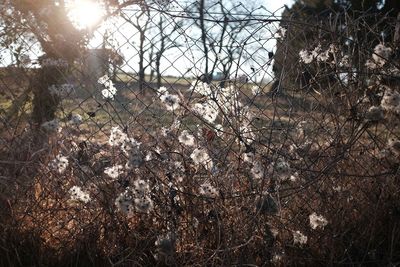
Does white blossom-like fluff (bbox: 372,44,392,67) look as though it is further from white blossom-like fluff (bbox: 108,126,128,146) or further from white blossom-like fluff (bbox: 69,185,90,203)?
white blossom-like fluff (bbox: 69,185,90,203)

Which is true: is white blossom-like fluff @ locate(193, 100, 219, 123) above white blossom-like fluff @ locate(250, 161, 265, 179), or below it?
above

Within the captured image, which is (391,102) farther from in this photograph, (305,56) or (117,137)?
(117,137)

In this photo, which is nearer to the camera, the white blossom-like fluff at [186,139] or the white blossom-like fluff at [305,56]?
the white blossom-like fluff at [186,139]

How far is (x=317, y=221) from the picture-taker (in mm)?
1967

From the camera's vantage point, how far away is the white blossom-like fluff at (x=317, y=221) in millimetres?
1950

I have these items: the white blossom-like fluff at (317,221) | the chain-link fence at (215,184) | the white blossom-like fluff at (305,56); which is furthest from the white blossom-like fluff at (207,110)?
the white blossom-like fluff at (317,221)

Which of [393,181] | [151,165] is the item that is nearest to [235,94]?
[151,165]

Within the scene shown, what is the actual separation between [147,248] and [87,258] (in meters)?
0.26

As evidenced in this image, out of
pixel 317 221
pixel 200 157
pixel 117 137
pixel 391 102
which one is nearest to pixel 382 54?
pixel 391 102

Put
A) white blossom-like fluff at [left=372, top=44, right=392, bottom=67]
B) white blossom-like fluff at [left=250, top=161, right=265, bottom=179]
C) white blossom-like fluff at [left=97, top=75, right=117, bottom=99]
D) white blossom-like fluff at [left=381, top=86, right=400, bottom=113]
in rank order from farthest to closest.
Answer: white blossom-like fluff at [left=97, top=75, right=117, bottom=99], white blossom-like fluff at [left=372, top=44, right=392, bottom=67], white blossom-like fluff at [left=381, top=86, right=400, bottom=113], white blossom-like fluff at [left=250, top=161, right=265, bottom=179]

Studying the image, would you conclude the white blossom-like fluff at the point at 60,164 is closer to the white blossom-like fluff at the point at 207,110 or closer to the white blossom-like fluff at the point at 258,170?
the white blossom-like fluff at the point at 207,110

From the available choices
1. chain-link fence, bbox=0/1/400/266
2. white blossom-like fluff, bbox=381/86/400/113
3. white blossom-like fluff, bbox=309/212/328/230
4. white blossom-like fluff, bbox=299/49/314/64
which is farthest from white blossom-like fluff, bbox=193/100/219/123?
white blossom-like fluff, bbox=381/86/400/113

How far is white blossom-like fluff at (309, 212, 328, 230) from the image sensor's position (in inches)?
76.8

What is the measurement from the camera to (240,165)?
205 centimetres
